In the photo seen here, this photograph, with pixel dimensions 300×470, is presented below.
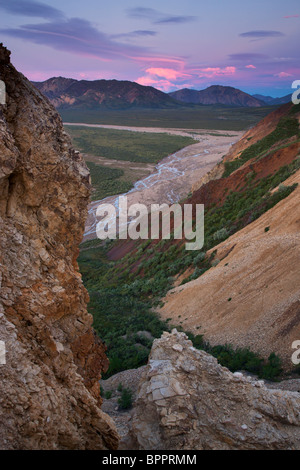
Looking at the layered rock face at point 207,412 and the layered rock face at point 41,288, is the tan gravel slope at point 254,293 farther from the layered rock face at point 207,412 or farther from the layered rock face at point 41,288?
the layered rock face at point 41,288

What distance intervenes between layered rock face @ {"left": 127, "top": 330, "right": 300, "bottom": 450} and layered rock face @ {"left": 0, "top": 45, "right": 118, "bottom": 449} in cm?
76

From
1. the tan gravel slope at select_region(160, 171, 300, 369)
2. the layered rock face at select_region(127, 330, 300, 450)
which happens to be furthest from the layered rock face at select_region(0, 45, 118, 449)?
the tan gravel slope at select_region(160, 171, 300, 369)

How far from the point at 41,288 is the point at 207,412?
3.26 metres

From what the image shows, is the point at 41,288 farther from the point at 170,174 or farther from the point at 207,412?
the point at 170,174

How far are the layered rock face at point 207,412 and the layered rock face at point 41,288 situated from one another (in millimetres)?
765

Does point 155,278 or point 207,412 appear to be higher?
point 207,412

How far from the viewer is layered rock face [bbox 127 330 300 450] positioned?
191 inches

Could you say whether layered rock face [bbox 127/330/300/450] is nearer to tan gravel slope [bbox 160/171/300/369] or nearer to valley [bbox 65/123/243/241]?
tan gravel slope [bbox 160/171/300/369]

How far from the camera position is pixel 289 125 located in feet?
96.9

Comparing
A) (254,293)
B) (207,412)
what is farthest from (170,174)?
(207,412)

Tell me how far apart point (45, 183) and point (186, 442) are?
4.34 m

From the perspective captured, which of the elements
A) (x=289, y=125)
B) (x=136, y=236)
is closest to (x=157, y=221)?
(x=136, y=236)

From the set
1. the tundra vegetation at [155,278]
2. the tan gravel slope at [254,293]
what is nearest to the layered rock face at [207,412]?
the tundra vegetation at [155,278]

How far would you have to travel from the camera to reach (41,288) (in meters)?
4.34
